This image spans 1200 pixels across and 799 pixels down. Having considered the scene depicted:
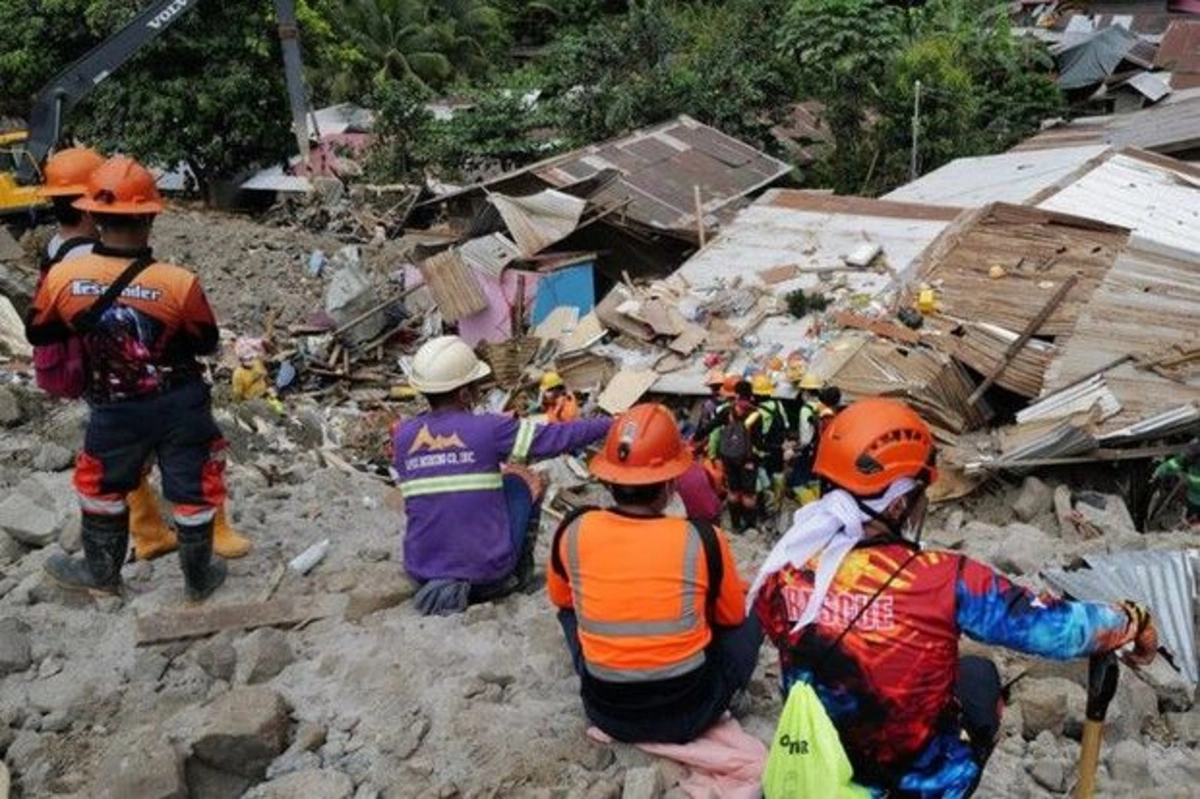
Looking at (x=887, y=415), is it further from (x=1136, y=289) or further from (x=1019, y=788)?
(x=1136, y=289)

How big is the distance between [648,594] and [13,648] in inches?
114

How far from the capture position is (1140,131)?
17.3 m

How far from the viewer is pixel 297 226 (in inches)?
813

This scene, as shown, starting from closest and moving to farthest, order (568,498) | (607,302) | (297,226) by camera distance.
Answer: (568,498) → (607,302) → (297,226)

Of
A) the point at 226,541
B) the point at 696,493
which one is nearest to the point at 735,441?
the point at 696,493

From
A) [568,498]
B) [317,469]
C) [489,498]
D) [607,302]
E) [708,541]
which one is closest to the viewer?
[708,541]

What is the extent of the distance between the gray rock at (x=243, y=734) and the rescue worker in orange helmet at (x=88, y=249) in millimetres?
1476

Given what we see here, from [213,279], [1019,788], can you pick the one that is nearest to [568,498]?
[1019,788]

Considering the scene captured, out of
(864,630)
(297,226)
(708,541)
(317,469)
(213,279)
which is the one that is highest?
(864,630)

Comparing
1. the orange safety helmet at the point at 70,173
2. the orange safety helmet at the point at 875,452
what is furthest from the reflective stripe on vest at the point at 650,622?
the orange safety helmet at the point at 70,173

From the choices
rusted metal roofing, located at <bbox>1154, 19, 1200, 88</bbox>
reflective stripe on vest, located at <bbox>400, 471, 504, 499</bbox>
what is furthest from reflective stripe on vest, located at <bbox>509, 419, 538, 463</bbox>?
rusted metal roofing, located at <bbox>1154, 19, 1200, 88</bbox>

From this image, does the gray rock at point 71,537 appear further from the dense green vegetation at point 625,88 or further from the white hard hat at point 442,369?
the dense green vegetation at point 625,88

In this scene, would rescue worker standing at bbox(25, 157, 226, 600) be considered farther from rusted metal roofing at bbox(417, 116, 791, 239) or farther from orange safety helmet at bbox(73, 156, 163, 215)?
rusted metal roofing at bbox(417, 116, 791, 239)

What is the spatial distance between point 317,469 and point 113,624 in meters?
3.14
